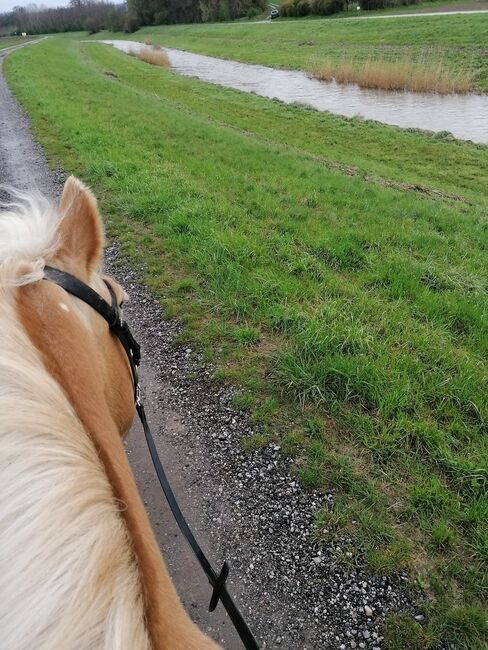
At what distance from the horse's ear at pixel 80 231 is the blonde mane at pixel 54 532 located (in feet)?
1.63

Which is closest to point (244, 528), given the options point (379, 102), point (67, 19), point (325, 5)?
point (379, 102)

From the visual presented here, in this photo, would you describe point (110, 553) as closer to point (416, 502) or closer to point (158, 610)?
point (158, 610)

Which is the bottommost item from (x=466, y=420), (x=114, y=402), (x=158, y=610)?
(x=466, y=420)

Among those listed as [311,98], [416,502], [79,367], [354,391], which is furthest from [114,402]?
[311,98]

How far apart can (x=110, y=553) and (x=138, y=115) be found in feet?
48.3

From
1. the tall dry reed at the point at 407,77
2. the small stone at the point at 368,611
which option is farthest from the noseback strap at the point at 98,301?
the tall dry reed at the point at 407,77

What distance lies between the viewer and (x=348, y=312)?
4.65 meters

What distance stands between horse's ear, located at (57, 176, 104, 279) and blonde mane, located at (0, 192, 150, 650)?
1.63 ft

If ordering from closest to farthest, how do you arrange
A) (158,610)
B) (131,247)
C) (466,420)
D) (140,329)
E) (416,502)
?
(158,610)
(416,502)
(466,420)
(140,329)
(131,247)

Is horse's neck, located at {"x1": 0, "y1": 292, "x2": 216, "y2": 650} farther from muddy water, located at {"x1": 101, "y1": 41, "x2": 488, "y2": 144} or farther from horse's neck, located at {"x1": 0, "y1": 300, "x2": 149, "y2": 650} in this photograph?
muddy water, located at {"x1": 101, "y1": 41, "x2": 488, "y2": 144}

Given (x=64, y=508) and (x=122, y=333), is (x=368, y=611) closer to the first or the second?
(x=122, y=333)

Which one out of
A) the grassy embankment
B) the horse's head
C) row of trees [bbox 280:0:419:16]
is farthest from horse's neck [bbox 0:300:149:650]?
row of trees [bbox 280:0:419:16]

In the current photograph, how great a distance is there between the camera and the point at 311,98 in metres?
20.7

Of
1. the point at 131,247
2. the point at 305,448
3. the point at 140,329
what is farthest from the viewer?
the point at 131,247
